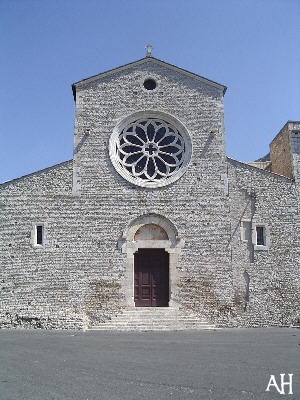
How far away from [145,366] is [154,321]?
699cm

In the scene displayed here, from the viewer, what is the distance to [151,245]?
17000 millimetres

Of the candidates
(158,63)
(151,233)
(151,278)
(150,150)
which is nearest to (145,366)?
(151,278)

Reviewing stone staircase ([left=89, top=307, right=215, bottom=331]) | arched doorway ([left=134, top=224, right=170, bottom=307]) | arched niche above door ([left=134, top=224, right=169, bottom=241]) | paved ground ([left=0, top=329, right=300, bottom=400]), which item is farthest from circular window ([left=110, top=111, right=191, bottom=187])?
paved ground ([left=0, top=329, right=300, bottom=400])

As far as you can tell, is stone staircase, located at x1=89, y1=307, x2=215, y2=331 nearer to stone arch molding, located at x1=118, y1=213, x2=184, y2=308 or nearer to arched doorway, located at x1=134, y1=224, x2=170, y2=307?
stone arch molding, located at x1=118, y1=213, x2=184, y2=308

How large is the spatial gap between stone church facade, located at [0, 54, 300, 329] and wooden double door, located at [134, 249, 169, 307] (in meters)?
0.04

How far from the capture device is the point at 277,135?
65.9 feet

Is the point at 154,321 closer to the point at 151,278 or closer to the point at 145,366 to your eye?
the point at 151,278

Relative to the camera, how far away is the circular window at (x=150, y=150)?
1775cm

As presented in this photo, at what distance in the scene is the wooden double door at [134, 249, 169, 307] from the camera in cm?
1698

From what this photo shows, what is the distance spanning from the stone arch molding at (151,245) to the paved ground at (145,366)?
123 inches

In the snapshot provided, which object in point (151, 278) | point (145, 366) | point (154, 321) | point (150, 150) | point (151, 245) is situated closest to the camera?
point (145, 366)

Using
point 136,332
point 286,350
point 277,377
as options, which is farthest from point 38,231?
point 277,377

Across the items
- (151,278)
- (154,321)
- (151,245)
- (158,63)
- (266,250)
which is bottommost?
(154,321)

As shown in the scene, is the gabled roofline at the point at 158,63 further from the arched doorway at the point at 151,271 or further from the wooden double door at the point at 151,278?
the wooden double door at the point at 151,278
